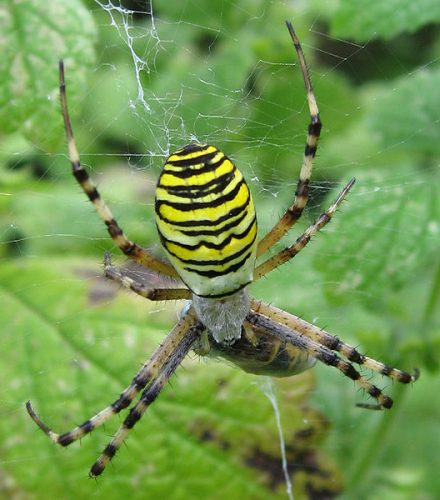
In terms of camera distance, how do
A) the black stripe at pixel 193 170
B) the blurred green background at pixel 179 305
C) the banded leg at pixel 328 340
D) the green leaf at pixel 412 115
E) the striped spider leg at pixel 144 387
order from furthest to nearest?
the green leaf at pixel 412 115 → the banded leg at pixel 328 340 → the striped spider leg at pixel 144 387 → the blurred green background at pixel 179 305 → the black stripe at pixel 193 170

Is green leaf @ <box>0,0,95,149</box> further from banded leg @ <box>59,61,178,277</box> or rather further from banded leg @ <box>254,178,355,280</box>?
banded leg @ <box>254,178,355,280</box>

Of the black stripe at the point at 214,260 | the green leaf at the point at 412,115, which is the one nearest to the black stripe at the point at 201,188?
the black stripe at the point at 214,260

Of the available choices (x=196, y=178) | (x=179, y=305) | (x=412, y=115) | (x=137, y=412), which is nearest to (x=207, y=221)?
(x=196, y=178)

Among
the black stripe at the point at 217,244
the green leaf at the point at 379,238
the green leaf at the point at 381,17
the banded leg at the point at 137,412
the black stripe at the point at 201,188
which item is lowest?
the banded leg at the point at 137,412

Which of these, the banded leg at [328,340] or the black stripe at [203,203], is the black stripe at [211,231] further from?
the banded leg at [328,340]

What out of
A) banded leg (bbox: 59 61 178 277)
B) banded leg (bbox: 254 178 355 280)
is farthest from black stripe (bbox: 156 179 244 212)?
banded leg (bbox: 254 178 355 280)

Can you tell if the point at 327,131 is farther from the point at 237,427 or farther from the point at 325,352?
the point at 237,427

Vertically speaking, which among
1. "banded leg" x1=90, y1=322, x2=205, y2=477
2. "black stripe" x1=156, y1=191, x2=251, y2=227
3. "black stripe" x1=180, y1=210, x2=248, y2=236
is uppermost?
"black stripe" x1=156, y1=191, x2=251, y2=227
